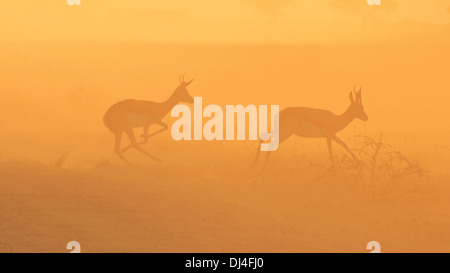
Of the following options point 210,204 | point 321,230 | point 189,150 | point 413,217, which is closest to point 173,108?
point 189,150

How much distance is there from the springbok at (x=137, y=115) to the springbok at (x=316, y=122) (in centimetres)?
113

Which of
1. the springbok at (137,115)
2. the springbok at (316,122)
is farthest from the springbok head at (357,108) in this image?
the springbok at (137,115)

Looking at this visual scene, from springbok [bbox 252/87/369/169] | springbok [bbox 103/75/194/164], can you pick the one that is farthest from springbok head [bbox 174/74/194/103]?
springbok [bbox 252/87/369/169]

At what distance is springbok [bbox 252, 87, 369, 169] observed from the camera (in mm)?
9016

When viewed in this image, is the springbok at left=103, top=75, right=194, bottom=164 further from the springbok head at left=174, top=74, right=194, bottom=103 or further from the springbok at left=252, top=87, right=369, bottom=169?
the springbok at left=252, top=87, right=369, bottom=169

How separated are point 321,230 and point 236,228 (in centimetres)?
89

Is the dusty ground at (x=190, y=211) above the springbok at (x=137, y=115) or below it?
below

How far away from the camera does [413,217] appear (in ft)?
27.2

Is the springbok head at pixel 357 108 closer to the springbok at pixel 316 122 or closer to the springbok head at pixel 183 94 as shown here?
the springbok at pixel 316 122

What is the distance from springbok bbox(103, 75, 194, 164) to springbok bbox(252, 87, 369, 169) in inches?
44.5

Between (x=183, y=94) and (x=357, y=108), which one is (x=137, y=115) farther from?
(x=357, y=108)

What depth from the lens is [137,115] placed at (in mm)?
8992

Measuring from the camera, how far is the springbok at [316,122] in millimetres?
9016

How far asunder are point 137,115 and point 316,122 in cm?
208
